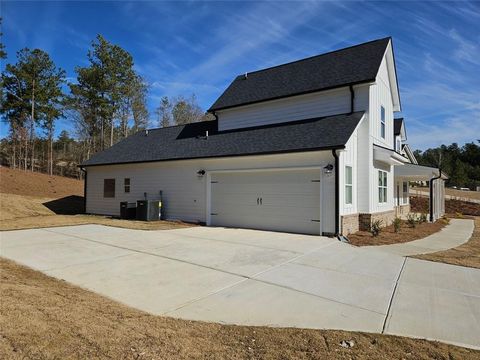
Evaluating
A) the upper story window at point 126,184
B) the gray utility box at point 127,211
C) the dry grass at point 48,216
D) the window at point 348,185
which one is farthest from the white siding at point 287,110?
the gray utility box at point 127,211

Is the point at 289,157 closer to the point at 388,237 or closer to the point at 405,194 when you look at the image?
the point at 388,237

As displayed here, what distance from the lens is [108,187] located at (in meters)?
18.7

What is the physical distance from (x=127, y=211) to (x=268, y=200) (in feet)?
26.2

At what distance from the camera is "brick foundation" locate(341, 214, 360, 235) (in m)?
11.1

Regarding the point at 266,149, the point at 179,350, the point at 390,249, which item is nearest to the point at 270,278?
the point at 179,350

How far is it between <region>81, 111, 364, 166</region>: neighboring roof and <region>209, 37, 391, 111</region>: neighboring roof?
58.4 inches

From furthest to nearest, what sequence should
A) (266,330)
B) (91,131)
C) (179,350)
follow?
(91,131) → (266,330) → (179,350)

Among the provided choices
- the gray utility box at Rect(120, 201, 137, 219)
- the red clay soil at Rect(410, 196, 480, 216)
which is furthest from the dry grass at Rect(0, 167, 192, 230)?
the red clay soil at Rect(410, 196, 480, 216)

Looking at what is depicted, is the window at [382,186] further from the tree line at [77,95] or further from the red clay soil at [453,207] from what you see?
the tree line at [77,95]

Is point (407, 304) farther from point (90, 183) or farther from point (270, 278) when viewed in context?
point (90, 183)

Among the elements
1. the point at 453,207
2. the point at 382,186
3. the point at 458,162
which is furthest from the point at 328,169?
the point at 458,162

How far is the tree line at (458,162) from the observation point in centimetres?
6322

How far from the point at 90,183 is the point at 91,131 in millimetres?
22580

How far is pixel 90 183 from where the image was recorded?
19719 millimetres
